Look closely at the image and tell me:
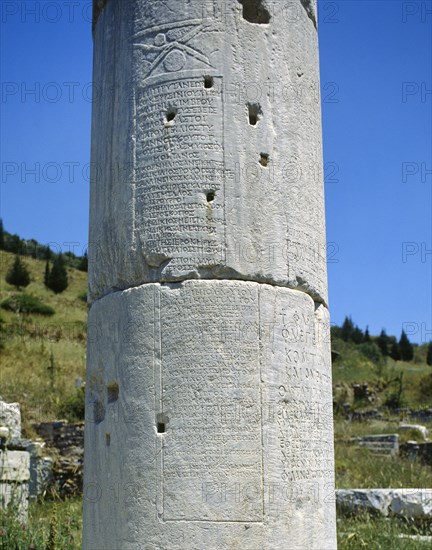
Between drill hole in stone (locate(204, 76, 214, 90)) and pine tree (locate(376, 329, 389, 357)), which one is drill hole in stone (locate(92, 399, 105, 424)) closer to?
drill hole in stone (locate(204, 76, 214, 90))

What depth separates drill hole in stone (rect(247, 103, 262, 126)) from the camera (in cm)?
484

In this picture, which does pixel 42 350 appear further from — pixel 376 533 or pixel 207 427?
pixel 207 427

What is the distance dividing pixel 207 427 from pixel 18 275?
38560 millimetres

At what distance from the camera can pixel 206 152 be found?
4.68 metres

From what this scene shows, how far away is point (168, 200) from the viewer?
4.66 m

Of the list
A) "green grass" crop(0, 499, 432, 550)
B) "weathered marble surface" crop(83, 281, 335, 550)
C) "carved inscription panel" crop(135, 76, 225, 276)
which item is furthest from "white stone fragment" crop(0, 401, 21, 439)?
"carved inscription panel" crop(135, 76, 225, 276)

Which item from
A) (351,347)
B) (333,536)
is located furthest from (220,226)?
(351,347)

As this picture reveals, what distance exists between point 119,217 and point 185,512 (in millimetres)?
1896

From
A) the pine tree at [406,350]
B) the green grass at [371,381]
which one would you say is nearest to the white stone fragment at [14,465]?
the green grass at [371,381]

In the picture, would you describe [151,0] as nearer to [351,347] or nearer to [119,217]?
[119,217]

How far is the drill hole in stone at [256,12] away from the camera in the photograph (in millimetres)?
5059

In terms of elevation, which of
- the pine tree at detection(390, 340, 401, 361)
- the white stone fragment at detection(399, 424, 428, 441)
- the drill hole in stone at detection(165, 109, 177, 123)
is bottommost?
the white stone fragment at detection(399, 424, 428, 441)

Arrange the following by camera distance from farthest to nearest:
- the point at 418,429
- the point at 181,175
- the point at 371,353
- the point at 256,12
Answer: the point at 371,353, the point at 418,429, the point at 256,12, the point at 181,175

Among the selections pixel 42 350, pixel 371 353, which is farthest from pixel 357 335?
pixel 42 350
